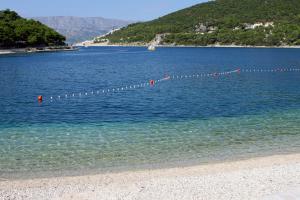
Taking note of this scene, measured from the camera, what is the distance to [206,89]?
56.2m

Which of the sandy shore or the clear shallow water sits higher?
the sandy shore

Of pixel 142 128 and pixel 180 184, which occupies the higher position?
pixel 180 184

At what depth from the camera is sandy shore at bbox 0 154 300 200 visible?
647 inches

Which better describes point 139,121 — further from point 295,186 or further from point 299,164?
point 295,186

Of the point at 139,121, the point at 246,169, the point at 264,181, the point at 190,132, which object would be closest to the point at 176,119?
the point at 139,121

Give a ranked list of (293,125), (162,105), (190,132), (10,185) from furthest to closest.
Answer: (162,105), (293,125), (190,132), (10,185)

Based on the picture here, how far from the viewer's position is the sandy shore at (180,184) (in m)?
16.4

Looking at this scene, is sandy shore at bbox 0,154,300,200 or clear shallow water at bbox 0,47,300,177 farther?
clear shallow water at bbox 0,47,300,177

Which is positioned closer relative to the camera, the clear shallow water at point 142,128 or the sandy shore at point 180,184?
the sandy shore at point 180,184

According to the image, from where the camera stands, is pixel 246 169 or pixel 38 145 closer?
pixel 246 169

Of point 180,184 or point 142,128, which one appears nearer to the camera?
point 180,184

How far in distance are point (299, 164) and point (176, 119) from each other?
1448cm

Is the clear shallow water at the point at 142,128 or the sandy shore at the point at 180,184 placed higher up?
the sandy shore at the point at 180,184

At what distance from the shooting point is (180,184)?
1770 centimetres
